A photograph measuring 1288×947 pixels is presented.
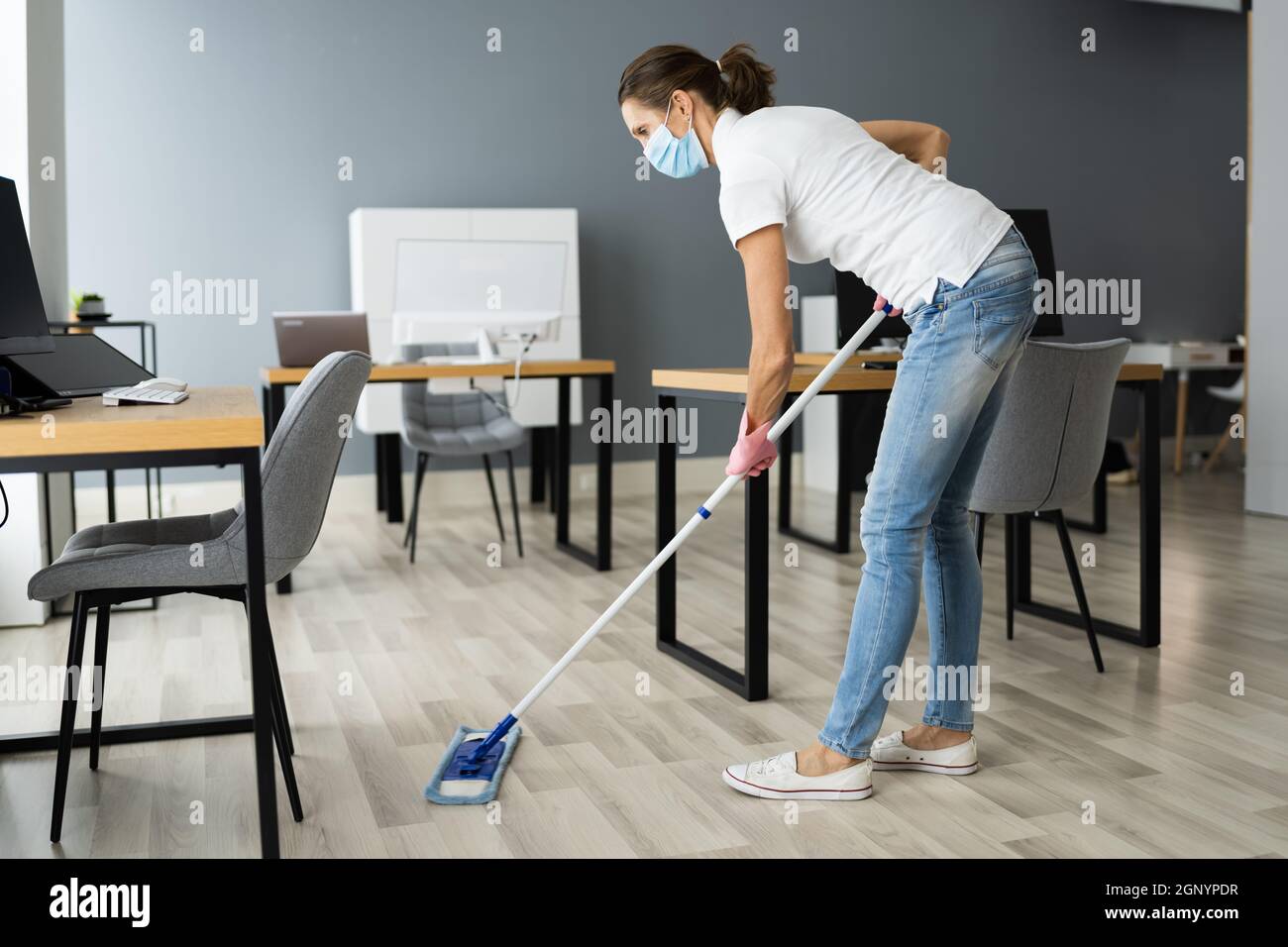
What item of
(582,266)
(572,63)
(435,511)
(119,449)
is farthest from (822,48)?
(119,449)

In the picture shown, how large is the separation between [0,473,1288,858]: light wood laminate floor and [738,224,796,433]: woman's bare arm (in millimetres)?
748

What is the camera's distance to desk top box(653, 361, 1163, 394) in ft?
8.85

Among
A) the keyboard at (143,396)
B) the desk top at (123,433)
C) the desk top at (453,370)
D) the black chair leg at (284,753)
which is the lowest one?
the black chair leg at (284,753)

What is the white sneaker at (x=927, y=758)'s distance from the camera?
223 cm

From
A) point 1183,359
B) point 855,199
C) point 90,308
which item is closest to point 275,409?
point 90,308

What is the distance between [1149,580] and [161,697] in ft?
8.18

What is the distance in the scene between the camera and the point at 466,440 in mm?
4555

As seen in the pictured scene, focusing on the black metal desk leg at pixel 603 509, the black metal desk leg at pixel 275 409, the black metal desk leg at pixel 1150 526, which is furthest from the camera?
the black metal desk leg at pixel 603 509

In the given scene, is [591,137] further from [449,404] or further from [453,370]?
[453,370]

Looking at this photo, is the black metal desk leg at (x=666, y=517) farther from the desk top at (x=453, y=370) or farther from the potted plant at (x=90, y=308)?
the potted plant at (x=90, y=308)

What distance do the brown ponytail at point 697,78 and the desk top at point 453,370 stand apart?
2.12m

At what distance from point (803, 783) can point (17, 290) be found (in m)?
1.65

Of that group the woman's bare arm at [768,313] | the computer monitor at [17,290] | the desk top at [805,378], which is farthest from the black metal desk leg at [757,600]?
the computer monitor at [17,290]
